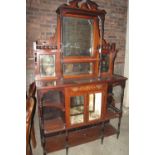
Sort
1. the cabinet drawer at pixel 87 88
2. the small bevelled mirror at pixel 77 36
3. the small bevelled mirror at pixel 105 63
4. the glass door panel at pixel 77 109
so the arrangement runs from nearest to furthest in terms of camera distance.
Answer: the cabinet drawer at pixel 87 88, the glass door panel at pixel 77 109, the small bevelled mirror at pixel 77 36, the small bevelled mirror at pixel 105 63

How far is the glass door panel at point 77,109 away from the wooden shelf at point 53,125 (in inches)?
6.4

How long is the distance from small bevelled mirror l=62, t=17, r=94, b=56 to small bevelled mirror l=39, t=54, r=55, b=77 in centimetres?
25

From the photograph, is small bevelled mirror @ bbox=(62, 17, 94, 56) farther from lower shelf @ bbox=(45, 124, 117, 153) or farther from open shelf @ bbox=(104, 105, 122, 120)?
lower shelf @ bbox=(45, 124, 117, 153)

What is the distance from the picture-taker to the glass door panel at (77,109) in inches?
84.4

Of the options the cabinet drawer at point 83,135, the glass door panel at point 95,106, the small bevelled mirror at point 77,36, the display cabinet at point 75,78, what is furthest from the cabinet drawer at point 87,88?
the cabinet drawer at point 83,135

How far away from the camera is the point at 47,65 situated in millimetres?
2189

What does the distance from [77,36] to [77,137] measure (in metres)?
1.65

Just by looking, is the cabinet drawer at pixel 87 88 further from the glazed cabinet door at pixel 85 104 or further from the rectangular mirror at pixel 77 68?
the rectangular mirror at pixel 77 68

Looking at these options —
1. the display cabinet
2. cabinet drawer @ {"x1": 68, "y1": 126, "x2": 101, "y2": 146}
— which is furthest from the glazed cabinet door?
cabinet drawer @ {"x1": 68, "y1": 126, "x2": 101, "y2": 146}
